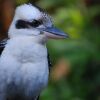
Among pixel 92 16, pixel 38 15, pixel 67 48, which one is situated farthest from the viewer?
pixel 92 16

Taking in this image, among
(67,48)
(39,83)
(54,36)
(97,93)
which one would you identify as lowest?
(97,93)

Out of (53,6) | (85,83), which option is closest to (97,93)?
(85,83)

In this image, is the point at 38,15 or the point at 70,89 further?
the point at 70,89

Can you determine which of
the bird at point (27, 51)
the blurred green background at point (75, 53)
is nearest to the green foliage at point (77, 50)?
the blurred green background at point (75, 53)

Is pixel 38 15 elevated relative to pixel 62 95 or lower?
elevated

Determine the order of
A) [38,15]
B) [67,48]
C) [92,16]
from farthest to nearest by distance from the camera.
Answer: [92,16]
[67,48]
[38,15]

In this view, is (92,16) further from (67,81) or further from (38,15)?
(38,15)
